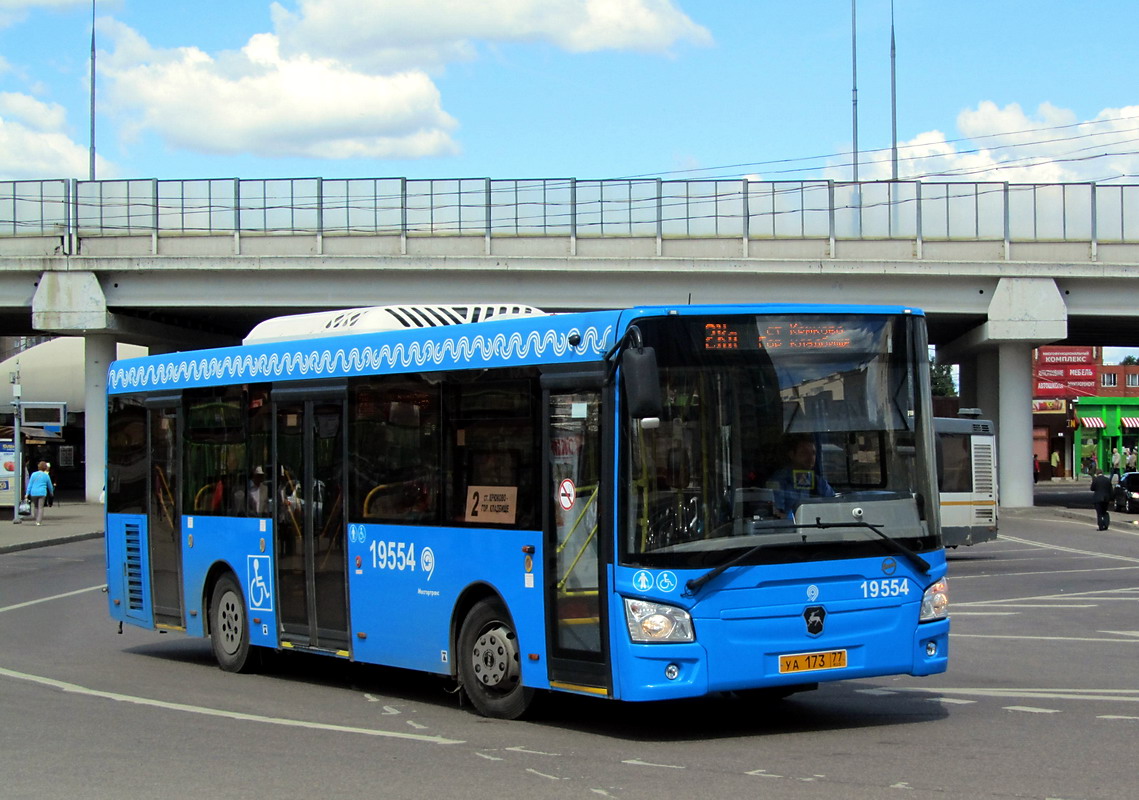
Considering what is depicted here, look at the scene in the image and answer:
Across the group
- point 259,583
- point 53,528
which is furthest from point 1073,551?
Result: point 53,528

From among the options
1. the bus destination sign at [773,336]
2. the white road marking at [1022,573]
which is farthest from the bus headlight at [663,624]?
the white road marking at [1022,573]

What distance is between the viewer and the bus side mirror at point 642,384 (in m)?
8.61

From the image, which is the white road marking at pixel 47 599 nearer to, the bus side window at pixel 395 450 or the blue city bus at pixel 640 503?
the bus side window at pixel 395 450

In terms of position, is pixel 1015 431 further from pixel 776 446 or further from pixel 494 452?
pixel 776 446

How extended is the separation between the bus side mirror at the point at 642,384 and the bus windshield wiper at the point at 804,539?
103cm

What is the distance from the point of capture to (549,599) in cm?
960

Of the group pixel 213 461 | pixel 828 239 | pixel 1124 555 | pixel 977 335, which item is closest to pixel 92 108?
pixel 828 239

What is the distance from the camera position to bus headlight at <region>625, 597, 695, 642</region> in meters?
8.91

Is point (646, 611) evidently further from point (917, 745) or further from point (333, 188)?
point (333, 188)

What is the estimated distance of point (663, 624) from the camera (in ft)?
29.2

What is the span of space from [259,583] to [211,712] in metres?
2.28

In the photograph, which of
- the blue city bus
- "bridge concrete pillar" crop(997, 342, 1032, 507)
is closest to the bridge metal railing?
"bridge concrete pillar" crop(997, 342, 1032, 507)

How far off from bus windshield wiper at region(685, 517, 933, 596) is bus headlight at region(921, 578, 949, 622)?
0.19 meters

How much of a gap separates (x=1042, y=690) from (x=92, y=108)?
54577 millimetres
